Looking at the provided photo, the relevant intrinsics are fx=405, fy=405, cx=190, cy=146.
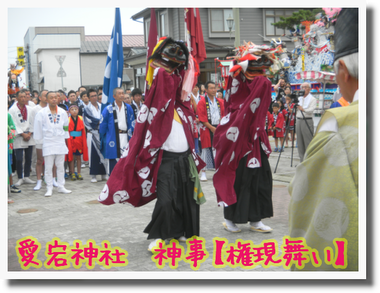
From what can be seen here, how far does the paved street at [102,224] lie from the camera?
154 inches

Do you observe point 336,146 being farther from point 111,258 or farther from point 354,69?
point 111,258

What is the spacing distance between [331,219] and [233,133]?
278cm

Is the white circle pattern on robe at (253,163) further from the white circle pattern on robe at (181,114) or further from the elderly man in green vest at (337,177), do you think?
the elderly man in green vest at (337,177)

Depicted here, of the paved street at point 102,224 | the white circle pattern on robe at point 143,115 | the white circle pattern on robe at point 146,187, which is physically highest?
the white circle pattern on robe at point 143,115

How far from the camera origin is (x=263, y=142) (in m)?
4.53

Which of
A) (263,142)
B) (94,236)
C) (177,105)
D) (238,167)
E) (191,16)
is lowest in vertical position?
(94,236)

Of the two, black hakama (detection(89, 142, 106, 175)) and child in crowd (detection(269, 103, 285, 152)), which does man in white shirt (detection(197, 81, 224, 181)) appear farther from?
child in crowd (detection(269, 103, 285, 152))

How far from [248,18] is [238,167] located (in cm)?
1636

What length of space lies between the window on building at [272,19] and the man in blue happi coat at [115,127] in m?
13.5

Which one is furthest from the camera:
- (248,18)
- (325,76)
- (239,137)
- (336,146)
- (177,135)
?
(248,18)

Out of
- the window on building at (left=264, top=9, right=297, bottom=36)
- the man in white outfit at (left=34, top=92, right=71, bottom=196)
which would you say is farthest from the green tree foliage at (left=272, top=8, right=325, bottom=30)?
the man in white outfit at (left=34, top=92, right=71, bottom=196)

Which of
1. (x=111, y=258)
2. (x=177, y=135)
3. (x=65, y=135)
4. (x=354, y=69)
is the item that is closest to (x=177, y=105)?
(x=177, y=135)
